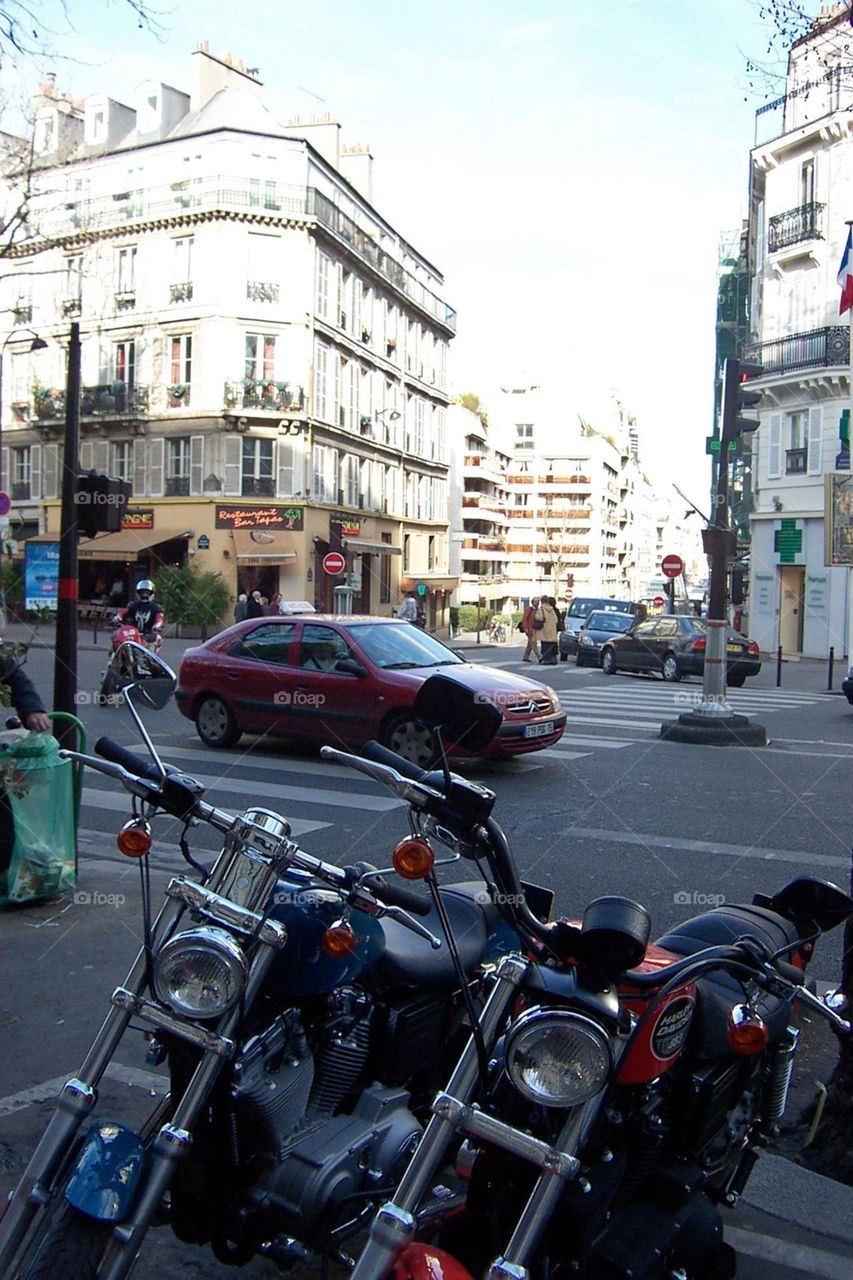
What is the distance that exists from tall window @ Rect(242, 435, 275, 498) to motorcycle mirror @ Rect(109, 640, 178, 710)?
3860cm

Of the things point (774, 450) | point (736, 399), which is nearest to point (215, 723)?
point (736, 399)

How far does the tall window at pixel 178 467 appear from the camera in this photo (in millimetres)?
40969

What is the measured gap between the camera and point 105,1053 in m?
2.50

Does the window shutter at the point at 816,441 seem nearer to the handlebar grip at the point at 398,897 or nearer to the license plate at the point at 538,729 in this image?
the license plate at the point at 538,729

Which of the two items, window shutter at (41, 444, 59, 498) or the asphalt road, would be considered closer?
the asphalt road

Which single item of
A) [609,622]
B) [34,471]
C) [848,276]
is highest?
[848,276]

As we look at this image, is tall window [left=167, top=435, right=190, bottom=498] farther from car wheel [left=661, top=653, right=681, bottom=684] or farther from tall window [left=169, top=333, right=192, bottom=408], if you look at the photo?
car wheel [left=661, top=653, right=681, bottom=684]

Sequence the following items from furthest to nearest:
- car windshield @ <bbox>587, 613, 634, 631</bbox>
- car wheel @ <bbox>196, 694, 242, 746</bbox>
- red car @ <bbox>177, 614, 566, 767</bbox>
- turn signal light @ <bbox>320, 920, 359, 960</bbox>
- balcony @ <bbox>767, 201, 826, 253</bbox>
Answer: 1. balcony @ <bbox>767, 201, 826, 253</bbox>
2. car windshield @ <bbox>587, 613, 634, 631</bbox>
3. car wheel @ <bbox>196, 694, 242, 746</bbox>
4. red car @ <bbox>177, 614, 566, 767</bbox>
5. turn signal light @ <bbox>320, 920, 359, 960</bbox>

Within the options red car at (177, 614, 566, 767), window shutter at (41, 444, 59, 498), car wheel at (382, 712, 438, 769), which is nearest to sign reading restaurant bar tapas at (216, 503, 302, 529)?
window shutter at (41, 444, 59, 498)

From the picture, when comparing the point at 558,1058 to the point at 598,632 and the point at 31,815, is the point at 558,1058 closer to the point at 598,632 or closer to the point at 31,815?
the point at 31,815

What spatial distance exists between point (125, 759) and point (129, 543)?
3834 centimetres

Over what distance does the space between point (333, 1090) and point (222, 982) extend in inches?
21.2

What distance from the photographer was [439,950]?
2982mm

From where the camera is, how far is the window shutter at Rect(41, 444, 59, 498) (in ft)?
144
